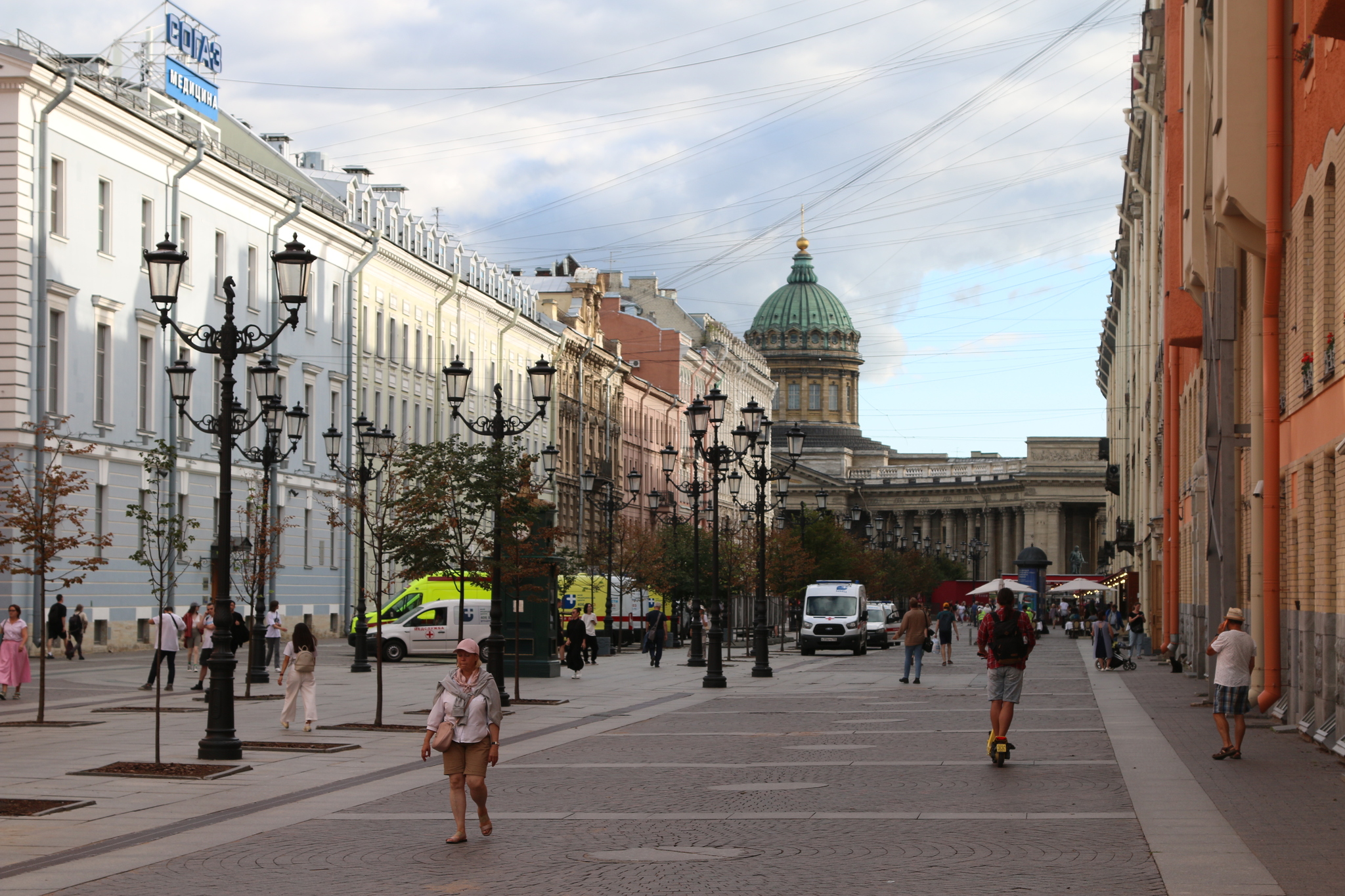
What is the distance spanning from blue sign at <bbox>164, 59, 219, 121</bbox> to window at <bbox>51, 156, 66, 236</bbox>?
7.79m

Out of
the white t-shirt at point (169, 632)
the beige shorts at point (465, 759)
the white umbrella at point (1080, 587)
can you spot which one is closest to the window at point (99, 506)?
the white t-shirt at point (169, 632)

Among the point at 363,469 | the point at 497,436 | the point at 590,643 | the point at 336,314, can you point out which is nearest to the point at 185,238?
the point at 336,314

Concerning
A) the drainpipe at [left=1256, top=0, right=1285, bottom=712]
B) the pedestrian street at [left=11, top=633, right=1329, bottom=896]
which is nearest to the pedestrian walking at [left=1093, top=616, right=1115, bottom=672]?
the pedestrian street at [left=11, top=633, right=1329, bottom=896]

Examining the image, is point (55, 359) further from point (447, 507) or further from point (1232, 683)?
point (1232, 683)

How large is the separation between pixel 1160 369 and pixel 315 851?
44333mm

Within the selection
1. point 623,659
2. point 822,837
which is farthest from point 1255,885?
point 623,659

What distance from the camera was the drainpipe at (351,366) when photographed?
207 ft

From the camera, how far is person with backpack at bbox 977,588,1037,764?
61.4ft

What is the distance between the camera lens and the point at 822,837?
13.1m

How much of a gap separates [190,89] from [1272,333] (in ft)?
119

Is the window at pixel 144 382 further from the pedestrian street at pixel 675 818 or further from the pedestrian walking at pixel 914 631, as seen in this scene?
the pedestrian street at pixel 675 818

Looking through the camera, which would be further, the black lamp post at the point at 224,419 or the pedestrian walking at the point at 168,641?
the pedestrian walking at the point at 168,641

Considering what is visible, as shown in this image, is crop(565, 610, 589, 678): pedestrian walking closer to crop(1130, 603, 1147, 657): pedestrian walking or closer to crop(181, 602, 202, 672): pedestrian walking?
crop(181, 602, 202, 672): pedestrian walking

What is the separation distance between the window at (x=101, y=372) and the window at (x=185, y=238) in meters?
4.38
